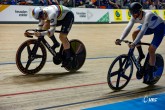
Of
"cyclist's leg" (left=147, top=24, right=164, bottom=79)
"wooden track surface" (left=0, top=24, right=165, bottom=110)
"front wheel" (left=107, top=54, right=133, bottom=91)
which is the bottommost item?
"wooden track surface" (left=0, top=24, right=165, bottom=110)

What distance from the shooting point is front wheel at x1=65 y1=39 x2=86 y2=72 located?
20.4 ft

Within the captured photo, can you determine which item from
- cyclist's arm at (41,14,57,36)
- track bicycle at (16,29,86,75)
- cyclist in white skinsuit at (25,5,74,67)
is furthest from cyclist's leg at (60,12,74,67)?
cyclist's arm at (41,14,57,36)

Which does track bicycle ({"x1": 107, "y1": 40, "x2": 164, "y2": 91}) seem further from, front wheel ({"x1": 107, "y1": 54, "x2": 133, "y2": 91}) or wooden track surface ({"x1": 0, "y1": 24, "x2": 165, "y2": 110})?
wooden track surface ({"x1": 0, "y1": 24, "x2": 165, "y2": 110})

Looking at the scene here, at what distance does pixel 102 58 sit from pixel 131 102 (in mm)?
3715

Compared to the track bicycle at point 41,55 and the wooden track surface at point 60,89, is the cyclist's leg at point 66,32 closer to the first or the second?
the track bicycle at point 41,55

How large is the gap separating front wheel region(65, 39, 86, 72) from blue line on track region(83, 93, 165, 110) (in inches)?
81.0

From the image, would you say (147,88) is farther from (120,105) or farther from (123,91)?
(120,105)

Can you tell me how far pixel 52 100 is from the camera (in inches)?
169

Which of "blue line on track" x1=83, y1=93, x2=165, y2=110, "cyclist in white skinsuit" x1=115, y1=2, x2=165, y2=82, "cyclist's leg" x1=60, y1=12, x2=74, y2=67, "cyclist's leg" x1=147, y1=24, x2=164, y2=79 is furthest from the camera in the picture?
"cyclist's leg" x1=60, y1=12, x2=74, y2=67

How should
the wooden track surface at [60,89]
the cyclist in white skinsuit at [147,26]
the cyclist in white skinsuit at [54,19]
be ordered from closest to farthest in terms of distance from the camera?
the wooden track surface at [60,89] → the cyclist in white skinsuit at [147,26] → the cyclist in white skinsuit at [54,19]

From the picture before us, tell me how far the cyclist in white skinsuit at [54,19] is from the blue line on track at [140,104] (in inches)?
79.5

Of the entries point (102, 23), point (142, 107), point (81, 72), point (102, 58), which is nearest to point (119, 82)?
point (142, 107)

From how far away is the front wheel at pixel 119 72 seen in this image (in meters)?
4.71

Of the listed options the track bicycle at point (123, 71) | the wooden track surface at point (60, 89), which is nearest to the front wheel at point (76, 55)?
the wooden track surface at point (60, 89)
